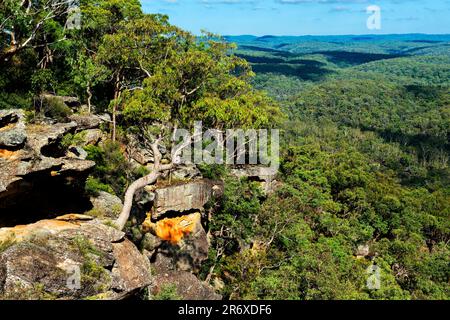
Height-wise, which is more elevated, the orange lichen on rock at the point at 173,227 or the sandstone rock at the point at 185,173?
the sandstone rock at the point at 185,173

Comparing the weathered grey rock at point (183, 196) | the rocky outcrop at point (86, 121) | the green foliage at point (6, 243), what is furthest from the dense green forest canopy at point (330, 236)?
the green foliage at point (6, 243)

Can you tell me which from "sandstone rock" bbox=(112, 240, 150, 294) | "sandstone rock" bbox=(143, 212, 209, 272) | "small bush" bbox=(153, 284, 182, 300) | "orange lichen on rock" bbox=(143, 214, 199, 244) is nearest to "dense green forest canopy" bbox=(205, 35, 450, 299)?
"sandstone rock" bbox=(143, 212, 209, 272)

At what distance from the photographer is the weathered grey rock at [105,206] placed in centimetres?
1614

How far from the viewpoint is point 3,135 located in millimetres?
12812

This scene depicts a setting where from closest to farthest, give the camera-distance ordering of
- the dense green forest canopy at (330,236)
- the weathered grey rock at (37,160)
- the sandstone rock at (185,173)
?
the weathered grey rock at (37,160), the dense green forest canopy at (330,236), the sandstone rock at (185,173)

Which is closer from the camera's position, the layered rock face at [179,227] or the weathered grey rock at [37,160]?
→ the weathered grey rock at [37,160]

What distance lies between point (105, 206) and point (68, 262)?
5.68 metres

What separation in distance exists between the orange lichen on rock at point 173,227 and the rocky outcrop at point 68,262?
11555 millimetres

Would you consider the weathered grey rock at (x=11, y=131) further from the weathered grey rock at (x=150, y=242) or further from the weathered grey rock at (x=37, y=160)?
the weathered grey rock at (x=150, y=242)

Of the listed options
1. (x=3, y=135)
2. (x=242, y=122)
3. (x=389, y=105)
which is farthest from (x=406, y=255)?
(x=389, y=105)

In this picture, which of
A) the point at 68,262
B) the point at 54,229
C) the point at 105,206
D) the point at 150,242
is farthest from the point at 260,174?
the point at 68,262

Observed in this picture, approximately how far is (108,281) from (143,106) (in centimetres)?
828

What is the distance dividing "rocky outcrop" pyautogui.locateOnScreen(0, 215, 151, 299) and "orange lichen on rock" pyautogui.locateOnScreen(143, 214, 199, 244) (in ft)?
37.9
